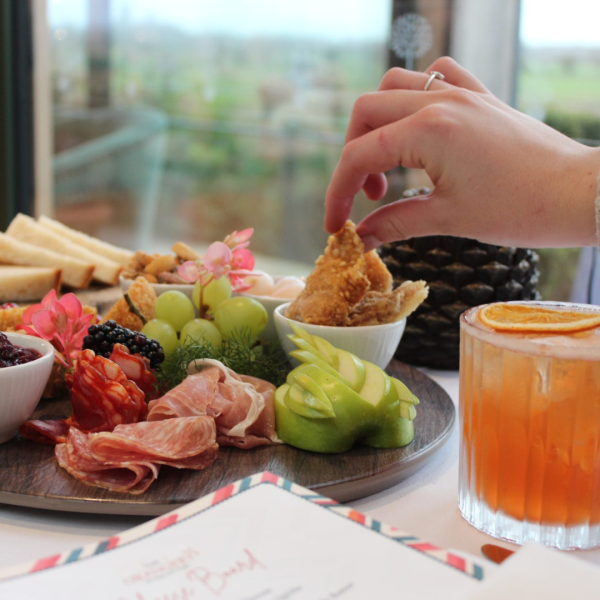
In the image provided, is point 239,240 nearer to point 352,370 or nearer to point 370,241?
point 370,241

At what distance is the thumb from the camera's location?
1.21 metres

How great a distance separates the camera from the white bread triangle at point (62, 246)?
2.27m

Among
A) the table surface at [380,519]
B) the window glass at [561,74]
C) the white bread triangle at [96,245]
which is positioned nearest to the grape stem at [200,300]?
the table surface at [380,519]

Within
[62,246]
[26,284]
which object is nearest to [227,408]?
[26,284]

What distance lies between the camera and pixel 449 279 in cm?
155

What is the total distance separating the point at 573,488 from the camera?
2.66 feet

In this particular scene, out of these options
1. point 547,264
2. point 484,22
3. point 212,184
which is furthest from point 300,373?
point 212,184

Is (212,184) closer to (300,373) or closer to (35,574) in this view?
(300,373)

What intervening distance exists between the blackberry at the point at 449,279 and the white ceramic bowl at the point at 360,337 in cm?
22

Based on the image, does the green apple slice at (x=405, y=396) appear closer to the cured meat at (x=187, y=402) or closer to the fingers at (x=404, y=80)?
the cured meat at (x=187, y=402)

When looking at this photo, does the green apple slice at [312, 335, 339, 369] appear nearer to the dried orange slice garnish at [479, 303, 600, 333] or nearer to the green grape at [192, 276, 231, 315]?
the dried orange slice garnish at [479, 303, 600, 333]

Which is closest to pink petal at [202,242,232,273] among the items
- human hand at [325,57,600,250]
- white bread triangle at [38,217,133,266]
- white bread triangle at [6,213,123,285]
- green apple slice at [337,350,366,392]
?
human hand at [325,57,600,250]

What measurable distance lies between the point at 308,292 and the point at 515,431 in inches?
25.0

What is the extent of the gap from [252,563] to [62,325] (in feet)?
2.62
